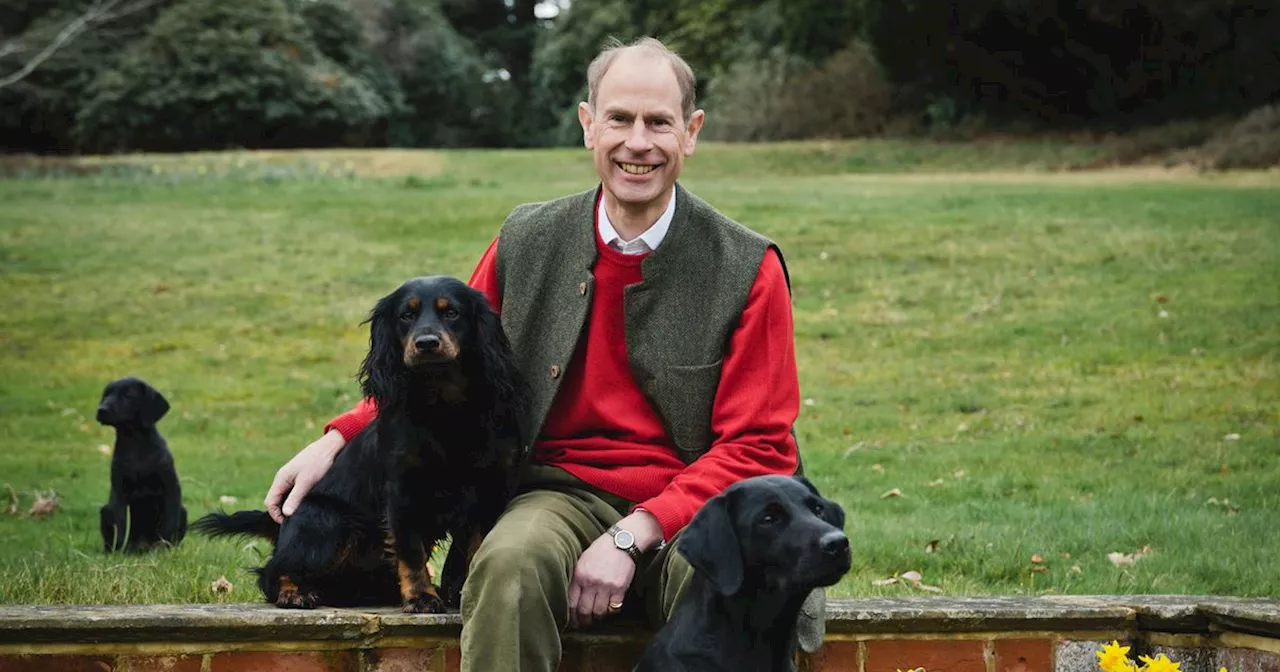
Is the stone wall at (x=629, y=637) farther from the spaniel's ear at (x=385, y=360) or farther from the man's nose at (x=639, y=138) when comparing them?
the man's nose at (x=639, y=138)

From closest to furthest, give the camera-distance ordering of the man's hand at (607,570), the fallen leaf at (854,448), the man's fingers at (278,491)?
1. the man's hand at (607,570)
2. the man's fingers at (278,491)
3. the fallen leaf at (854,448)

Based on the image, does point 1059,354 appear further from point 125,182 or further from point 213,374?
point 125,182

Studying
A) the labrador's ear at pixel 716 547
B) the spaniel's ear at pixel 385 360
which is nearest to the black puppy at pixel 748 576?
the labrador's ear at pixel 716 547

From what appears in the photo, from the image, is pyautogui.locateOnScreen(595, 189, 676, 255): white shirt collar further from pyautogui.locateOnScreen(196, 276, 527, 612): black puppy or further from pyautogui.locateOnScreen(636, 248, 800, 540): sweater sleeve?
pyautogui.locateOnScreen(196, 276, 527, 612): black puppy

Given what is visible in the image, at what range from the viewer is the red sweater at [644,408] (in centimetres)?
352

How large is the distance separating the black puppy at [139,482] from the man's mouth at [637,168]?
12.8 ft

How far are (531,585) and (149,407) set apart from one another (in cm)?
415

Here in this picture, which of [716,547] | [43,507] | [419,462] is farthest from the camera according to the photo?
[43,507]

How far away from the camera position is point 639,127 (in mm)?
3584


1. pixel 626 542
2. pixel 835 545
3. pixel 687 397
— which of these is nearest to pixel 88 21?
pixel 687 397

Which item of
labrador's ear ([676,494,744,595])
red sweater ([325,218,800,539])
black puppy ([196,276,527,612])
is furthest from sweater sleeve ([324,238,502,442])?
labrador's ear ([676,494,744,595])

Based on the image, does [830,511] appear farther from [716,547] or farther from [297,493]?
[297,493]

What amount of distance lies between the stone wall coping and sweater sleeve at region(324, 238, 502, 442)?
0.51 m

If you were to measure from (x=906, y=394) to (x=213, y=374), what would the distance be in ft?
18.7
